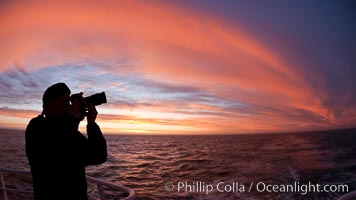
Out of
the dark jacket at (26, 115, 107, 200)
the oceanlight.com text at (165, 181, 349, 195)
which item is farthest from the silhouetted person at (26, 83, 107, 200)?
the oceanlight.com text at (165, 181, 349, 195)

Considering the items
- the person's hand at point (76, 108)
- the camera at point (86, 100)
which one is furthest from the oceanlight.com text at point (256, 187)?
the person's hand at point (76, 108)

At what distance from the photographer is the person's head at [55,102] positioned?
169 centimetres

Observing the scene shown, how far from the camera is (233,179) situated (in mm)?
14312

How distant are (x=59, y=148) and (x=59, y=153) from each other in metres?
0.03

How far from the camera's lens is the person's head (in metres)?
1.69

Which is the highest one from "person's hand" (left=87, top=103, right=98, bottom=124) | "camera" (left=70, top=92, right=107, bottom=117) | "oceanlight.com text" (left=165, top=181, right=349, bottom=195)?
"camera" (left=70, top=92, right=107, bottom=117)

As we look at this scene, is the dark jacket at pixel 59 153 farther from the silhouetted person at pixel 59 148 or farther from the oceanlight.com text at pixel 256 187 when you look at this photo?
the oceanlight.com text at pixel 256 187

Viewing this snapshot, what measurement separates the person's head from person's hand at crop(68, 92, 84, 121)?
4cm

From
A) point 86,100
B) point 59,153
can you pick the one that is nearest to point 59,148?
point 59,153

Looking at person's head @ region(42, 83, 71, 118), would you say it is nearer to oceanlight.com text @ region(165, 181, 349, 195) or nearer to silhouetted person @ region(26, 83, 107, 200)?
silhouetted person @ region(26, 83, 107, 200)

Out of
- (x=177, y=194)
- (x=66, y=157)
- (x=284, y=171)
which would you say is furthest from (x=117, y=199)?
(x=284, y=171)

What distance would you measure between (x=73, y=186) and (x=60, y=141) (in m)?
0.29

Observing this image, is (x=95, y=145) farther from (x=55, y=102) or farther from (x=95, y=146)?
(x=55, y=102)

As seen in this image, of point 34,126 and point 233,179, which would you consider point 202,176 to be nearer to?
point 233,179
